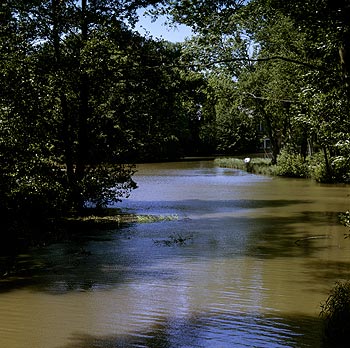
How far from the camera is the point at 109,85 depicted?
52.2 ft

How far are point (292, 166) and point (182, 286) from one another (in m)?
26.3

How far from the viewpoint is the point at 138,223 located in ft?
52.2

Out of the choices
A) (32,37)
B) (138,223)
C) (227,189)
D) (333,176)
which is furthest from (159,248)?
(333,176)

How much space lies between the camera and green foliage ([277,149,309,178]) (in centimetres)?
3322

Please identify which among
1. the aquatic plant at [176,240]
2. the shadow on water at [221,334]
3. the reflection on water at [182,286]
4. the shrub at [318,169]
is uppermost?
the shrub at [318,169]

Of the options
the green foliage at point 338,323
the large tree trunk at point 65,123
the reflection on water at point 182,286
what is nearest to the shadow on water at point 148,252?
the reflection on water at point 182,286

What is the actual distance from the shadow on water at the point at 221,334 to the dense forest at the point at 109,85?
2743mm

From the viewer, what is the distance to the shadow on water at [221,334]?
20.1 ft

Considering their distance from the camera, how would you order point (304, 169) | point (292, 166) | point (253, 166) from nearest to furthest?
point (304, 169) → point (292, 166) → point (253, 166)

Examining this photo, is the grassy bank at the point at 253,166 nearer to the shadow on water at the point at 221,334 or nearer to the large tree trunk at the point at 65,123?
the large tree trunk at the point at 65,123

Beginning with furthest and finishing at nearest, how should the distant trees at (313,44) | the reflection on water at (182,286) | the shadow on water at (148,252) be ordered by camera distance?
the shadow on water at (148,252) → the distant trees at (313,44) → the reflection on water at (182,286)

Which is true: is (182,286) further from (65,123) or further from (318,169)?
(318,169)

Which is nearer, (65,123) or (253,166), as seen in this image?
(65,123)

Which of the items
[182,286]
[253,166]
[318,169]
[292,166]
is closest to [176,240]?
[182,286]
